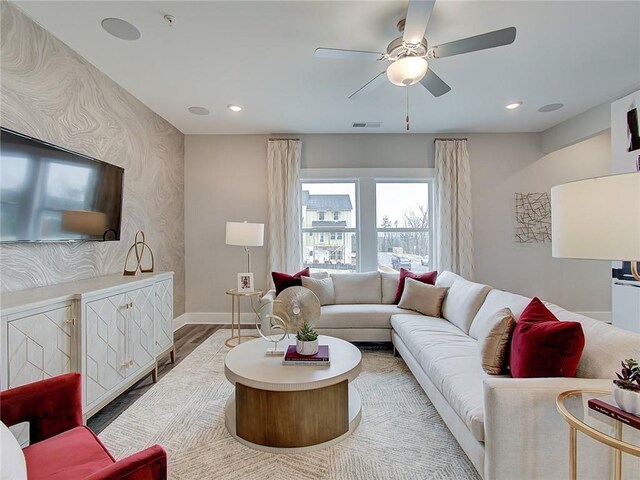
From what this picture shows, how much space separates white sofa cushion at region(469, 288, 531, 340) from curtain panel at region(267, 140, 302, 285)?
2.62 m

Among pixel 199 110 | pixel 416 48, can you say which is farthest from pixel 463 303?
pixel 199 110

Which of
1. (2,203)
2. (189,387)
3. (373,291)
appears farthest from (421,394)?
(2,203)

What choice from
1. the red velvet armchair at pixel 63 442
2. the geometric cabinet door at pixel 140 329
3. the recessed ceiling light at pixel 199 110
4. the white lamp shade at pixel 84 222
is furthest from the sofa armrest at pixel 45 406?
the recessed ceiling light at pixel 199 110

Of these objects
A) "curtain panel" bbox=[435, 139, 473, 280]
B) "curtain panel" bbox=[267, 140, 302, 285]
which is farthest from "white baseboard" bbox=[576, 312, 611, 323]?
"curtain panel" bbox=[267, 140, 302, 285]

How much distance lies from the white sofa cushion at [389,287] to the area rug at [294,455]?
1.22 metres

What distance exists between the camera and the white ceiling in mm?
2117

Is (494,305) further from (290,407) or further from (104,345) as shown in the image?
(104,345)

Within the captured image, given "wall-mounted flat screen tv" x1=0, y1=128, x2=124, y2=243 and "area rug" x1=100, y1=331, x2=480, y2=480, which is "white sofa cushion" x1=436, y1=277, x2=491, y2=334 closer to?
"area rug" x1=100, y1=331, x2=480, y2=480

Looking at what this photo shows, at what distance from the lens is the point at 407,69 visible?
208cm

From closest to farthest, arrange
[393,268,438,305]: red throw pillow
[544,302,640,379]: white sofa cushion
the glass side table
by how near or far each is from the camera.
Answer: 1. the glass side table
2. [544,302,640,379]: white sofa cushion
3. [393,268,438,305]: red throw pillow

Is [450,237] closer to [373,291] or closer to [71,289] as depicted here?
[373,291]

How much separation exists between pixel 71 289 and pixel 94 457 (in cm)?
137

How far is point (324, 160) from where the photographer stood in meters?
4.68

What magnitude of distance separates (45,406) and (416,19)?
270 centimetres
